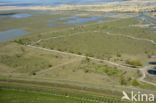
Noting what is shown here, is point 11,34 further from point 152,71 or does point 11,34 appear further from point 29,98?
point 29,98

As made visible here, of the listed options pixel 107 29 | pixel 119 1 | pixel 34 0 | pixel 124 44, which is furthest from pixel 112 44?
pixel 34 0

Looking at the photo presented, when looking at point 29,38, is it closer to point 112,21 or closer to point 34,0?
point 112,21

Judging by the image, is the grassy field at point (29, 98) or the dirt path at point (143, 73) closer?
the grassy field at point (29, 98)

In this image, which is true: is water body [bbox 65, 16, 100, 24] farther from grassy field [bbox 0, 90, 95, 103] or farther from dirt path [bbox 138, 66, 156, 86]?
grassy field [bbox 0, 90, 95, 103]

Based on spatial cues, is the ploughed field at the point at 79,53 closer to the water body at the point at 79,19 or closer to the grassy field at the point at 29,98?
the water body at the point at 79,19

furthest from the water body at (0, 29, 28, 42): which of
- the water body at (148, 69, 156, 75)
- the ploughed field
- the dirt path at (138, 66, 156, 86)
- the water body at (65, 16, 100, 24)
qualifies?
the water body at (148, 69, 156, 75)

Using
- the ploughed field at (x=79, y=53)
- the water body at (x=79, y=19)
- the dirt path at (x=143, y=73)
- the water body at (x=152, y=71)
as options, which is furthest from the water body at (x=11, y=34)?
the water body at (x=152, y=71)

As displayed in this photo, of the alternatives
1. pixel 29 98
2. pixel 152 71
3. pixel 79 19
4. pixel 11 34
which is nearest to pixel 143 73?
pixel 152 71
